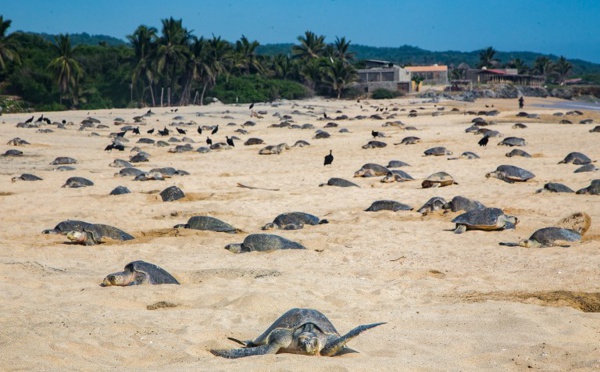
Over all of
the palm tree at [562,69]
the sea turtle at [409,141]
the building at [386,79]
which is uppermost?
the palm tree at [562,69]

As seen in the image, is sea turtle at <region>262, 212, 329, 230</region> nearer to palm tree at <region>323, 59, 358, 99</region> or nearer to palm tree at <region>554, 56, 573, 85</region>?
palm tree at <region>323, 59, 358, 99</region>

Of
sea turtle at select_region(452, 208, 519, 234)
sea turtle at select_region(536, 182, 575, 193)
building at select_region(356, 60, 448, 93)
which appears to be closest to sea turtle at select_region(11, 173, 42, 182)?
sea turtle at select_region(452, 208, 519, 234)

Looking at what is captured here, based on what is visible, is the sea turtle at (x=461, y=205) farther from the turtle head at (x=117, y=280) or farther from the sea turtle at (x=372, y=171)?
the turtle head at (x=117, y=280)

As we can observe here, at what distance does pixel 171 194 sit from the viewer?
43.7 ft

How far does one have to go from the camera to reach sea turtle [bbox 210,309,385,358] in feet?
15.9

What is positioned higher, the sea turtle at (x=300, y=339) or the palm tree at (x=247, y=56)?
the palm tree at (x=247, y=56)

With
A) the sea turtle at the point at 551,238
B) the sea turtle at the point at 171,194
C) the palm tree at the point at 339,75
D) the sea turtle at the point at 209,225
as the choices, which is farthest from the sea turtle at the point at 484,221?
the palm tree at the point at 339,75

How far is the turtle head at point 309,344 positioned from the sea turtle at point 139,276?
2.79 meters

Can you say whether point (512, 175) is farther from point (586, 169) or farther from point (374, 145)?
point (374, 145)

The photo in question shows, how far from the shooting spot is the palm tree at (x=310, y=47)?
293 ft

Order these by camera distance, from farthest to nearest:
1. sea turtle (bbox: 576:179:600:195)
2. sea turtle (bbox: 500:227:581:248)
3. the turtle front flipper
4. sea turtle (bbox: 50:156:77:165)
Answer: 1. sea turtle (bbox: 50:156:77:165)
2. sea turtle (bbox: 576:179:600:195)
3. sea turtle (bbox: 500:227:581:248)
4. the turtle front flipper

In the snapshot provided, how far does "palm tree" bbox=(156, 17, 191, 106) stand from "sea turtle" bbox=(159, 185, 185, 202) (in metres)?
48.2

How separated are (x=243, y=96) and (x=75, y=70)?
16108 millimetres

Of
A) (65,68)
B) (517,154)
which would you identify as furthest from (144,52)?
(517,154)
